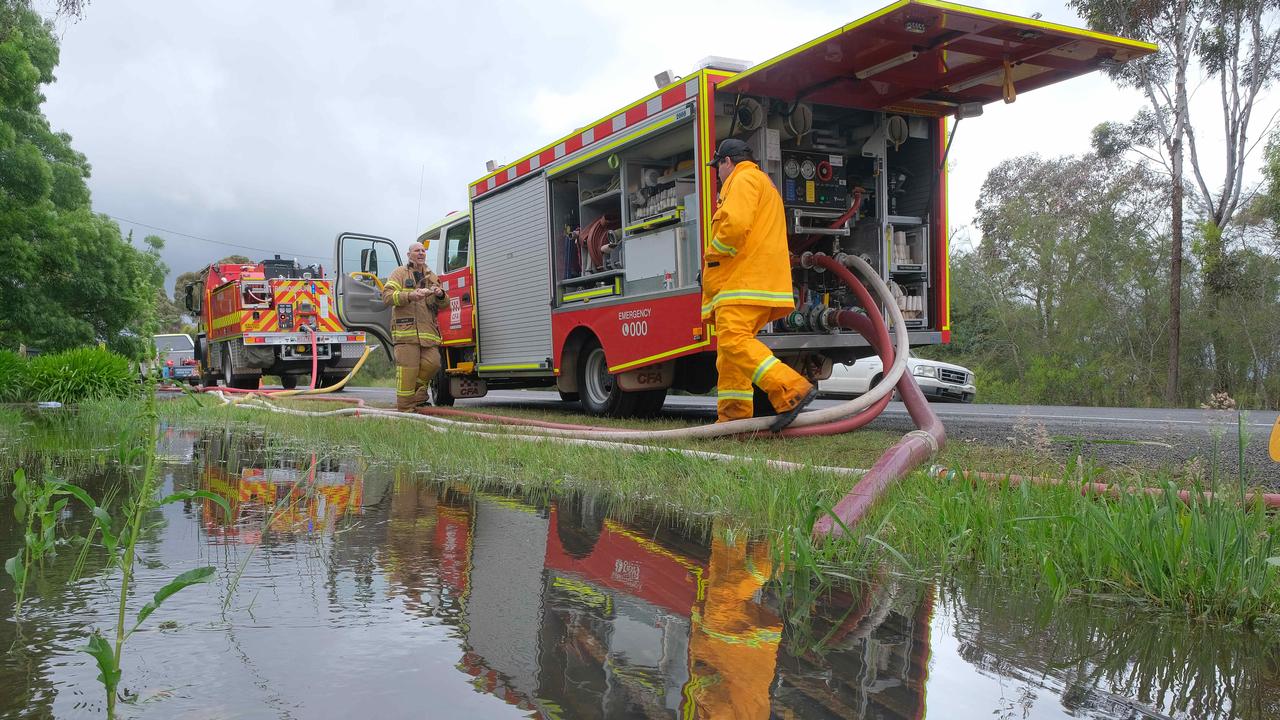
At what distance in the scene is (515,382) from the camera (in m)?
Result: 11.0

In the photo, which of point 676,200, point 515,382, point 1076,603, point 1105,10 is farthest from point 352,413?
point 1105,10

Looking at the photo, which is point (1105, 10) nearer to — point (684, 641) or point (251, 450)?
point (251, 450)

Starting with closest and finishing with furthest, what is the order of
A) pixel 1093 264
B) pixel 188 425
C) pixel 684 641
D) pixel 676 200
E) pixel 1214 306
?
pixel 684 641 → pixel 676 200 → pixel 188 425 → pixel 1214 306 → pixel 1093 264

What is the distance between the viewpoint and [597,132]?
848cm

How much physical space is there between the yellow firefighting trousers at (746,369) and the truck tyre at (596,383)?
273 cm

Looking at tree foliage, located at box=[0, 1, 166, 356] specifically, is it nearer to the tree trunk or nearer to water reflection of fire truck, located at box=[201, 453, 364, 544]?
water reflection of fire truck, located at box=[201, 453, 364, 544]

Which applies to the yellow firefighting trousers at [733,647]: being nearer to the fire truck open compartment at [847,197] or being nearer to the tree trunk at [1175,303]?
the fire truck open compartment at [847,197]

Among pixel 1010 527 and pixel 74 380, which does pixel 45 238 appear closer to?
pixel 74 380

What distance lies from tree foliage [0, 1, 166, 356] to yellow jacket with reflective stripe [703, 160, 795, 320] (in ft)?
45.6

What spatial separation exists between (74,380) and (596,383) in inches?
A: 304

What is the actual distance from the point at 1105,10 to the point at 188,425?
21.0 m

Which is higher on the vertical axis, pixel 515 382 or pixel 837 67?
pixel 837 67

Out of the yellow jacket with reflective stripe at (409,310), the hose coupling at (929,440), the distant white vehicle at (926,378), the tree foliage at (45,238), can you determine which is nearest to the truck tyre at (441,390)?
the yellow jacket with reflective stripe at (409,310)

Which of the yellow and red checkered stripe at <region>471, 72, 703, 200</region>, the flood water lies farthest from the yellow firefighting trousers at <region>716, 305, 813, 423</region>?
the flood water
